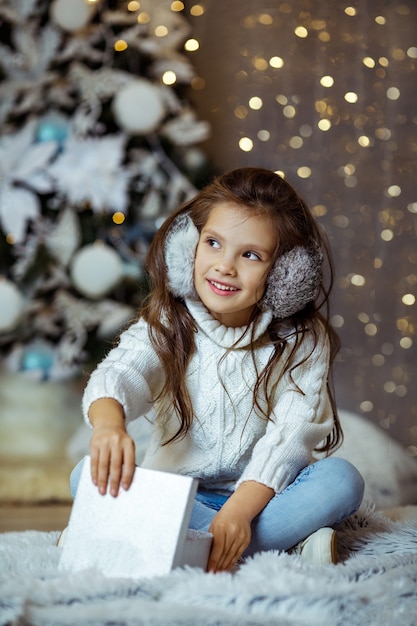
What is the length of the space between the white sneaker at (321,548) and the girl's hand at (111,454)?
320 mm

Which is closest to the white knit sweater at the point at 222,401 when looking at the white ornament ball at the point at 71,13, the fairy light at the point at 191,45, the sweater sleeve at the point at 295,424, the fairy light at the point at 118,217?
the sweater sleeve at the point at 295,424

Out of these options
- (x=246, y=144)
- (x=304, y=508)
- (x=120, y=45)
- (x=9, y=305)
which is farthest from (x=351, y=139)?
(x=304, y=508)

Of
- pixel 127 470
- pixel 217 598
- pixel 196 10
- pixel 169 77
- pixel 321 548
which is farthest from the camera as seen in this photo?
pixel 196 10

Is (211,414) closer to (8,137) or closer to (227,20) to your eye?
(8,137)

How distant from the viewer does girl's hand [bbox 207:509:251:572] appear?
3.38 feet

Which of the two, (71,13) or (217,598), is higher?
(71,13)

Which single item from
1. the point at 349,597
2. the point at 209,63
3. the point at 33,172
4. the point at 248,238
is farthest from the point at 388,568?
the point at 209,63

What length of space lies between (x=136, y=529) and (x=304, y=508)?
325 mm

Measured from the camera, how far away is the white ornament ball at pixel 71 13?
241 centimetres

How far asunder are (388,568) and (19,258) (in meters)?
1.64

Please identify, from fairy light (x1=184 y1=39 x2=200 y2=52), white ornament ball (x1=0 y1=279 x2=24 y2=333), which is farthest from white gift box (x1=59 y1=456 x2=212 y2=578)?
fairy light (x1=184 y1=39 x2=200 y2=52)

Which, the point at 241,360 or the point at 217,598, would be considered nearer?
the point at 217,598

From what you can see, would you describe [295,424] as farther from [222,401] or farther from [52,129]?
[52,129]

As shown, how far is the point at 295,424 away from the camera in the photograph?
122 centimetres
